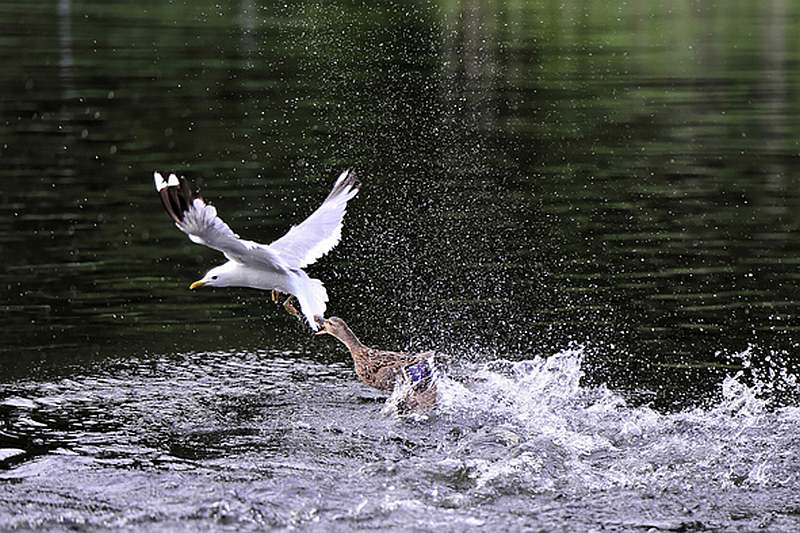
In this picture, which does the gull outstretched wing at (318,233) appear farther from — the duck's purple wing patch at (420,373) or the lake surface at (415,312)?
the duck's purple wing patch at (420,373)

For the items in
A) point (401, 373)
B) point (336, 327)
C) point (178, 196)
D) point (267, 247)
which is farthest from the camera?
point (336, 327)

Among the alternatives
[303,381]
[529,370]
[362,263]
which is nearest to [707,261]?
[362,263]

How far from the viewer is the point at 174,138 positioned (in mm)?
27812

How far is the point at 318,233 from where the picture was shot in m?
13.5

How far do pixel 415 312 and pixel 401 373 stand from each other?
3.51m

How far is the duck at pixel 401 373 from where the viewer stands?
39.8 feet

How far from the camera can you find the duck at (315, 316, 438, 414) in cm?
1212

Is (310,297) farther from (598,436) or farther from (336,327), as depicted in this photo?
(598,436)

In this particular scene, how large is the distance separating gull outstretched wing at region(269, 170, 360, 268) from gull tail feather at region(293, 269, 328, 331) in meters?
0.42

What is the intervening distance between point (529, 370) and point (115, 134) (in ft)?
54.4

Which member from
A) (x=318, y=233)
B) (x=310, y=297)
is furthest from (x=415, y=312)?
(x=310, y=297)

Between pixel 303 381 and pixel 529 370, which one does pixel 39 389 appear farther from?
pixel 529 370

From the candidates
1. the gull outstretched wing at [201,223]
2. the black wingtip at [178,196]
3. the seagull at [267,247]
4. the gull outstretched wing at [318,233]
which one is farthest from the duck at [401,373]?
the black wingtip at [178,196]

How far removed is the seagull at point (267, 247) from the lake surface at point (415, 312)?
0.91m
